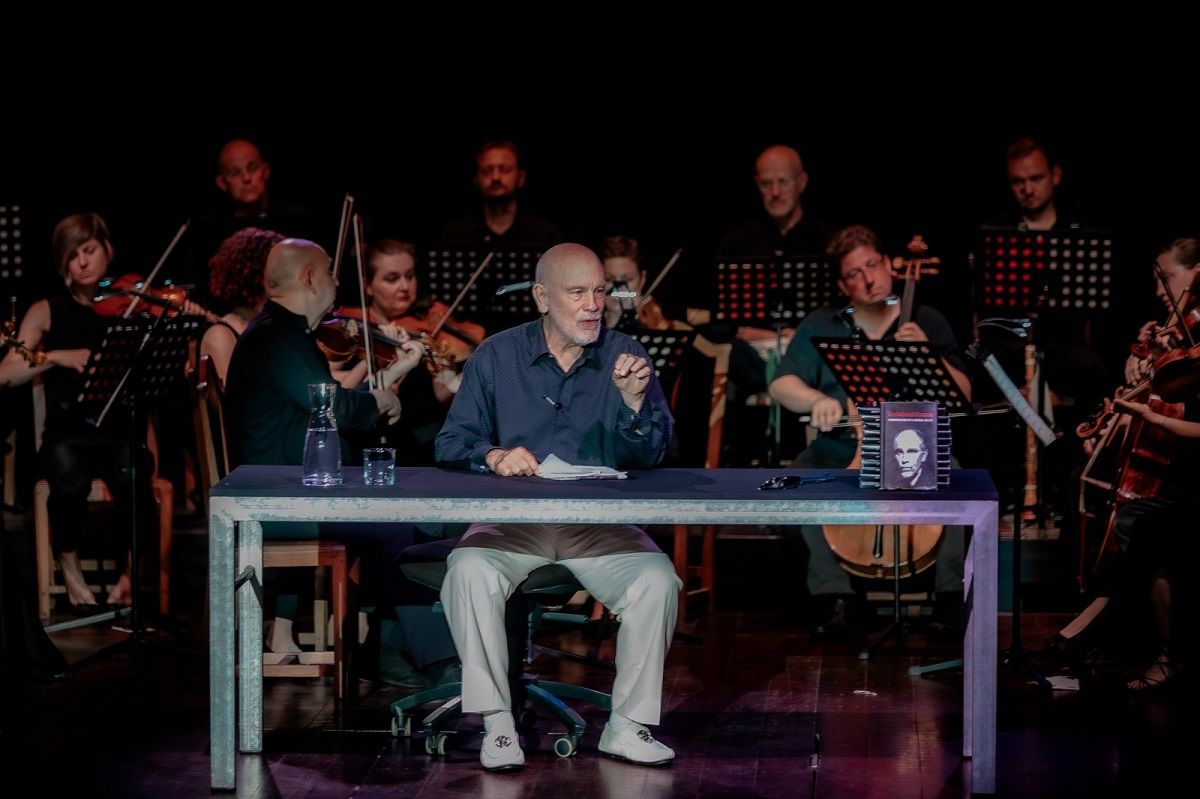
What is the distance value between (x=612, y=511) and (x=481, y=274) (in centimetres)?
313

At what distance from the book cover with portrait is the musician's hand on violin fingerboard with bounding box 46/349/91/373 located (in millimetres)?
3595

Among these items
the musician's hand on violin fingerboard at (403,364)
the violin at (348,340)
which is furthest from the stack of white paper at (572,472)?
the violin at (348,340)

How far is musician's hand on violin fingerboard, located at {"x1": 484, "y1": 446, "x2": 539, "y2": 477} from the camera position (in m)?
4.49

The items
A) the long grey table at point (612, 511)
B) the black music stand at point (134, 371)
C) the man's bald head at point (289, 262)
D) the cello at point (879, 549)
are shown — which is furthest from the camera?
the cello at point (879, 549)

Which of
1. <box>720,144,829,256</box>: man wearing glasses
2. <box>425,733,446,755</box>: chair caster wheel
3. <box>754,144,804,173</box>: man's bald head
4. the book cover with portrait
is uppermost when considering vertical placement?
<box>754,144,804,173</box>: man's bald head

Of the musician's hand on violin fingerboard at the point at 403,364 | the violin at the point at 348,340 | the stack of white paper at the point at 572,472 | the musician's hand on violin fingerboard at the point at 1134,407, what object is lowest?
the stack of white paper at the point at 572,472

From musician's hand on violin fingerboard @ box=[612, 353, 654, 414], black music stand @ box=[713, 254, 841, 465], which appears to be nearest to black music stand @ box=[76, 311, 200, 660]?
musician's hand on violin fingerboard @ box=[612, 353, 654, 414]

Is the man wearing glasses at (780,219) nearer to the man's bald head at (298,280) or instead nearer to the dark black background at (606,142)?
the dark black background at (606,142)

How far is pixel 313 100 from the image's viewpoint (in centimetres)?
852

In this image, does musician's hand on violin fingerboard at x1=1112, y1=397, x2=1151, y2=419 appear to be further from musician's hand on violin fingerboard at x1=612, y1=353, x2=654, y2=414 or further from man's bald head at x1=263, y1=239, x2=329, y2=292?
man's bald head at x1=263, y1=239, x2=329, y2=292

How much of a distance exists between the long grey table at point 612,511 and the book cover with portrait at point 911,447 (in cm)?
5

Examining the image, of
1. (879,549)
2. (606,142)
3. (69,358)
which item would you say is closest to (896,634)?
(879,549)

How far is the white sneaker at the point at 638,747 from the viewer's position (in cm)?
447

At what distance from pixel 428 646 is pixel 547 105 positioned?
4.05 meters
